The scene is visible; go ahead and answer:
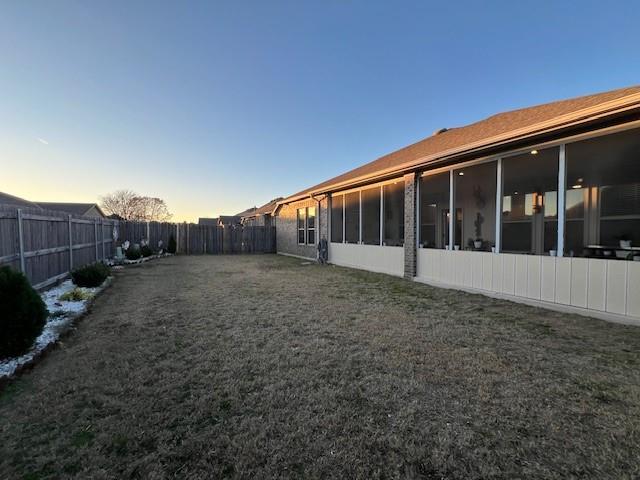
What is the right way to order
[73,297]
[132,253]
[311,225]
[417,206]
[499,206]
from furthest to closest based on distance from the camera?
[311,225]
[132,253]
[417,206]
[499,206]
[73,297]

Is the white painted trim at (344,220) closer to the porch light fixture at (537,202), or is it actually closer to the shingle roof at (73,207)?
the porch light fixture at (537,202)

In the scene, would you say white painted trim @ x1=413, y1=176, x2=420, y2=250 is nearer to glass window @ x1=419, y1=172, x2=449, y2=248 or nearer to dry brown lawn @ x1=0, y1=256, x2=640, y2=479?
glass window @ x1=419, y1=172, x2=449, y2=248

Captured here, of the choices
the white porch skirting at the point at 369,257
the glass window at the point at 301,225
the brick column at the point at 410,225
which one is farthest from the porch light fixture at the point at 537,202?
the glass window at the point at 301,225

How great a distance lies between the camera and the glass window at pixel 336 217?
11.6m

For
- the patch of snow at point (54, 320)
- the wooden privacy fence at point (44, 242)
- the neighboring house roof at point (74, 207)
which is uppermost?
the neighboring house roof at point (74, 207)

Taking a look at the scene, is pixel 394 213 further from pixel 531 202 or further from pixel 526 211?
pixel 531 202

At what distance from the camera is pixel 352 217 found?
35.5 feet

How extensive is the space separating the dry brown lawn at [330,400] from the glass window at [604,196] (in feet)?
6.97

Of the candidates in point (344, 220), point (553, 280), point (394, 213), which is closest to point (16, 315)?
point (553, 280)

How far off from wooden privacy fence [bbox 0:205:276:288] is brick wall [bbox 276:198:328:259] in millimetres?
5456

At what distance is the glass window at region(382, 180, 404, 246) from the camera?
870 cm

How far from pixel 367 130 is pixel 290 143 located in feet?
13.1

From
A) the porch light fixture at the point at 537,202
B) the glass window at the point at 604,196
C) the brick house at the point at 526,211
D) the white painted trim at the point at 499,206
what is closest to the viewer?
the brick house at the point at 526,211

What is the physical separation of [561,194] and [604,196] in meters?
3.39
